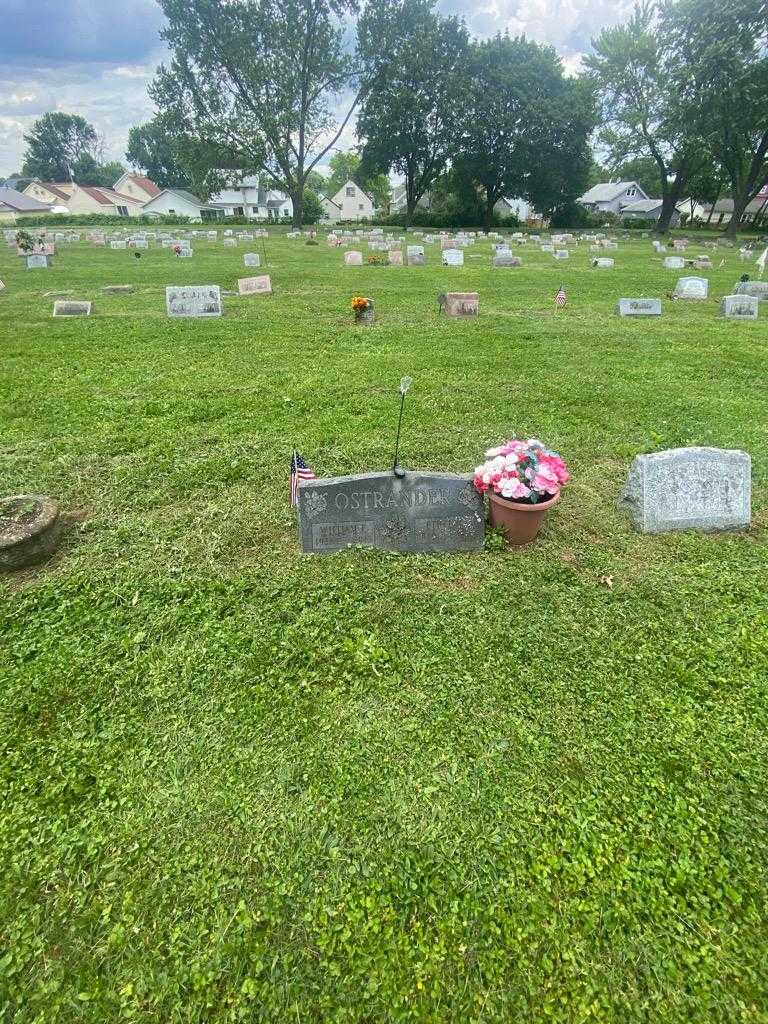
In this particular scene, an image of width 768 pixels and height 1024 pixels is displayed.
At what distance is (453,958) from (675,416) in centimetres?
625

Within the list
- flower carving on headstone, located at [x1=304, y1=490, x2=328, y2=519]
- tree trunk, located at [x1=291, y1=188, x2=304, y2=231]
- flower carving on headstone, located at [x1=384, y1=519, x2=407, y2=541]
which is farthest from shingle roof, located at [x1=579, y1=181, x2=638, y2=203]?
flower carving on headstone, located at [x1=304, y1=490, x2=328, y2=519]

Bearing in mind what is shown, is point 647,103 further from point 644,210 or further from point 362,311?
point 362,311

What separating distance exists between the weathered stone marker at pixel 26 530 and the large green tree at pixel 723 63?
4492 cm

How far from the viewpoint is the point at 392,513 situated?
13.1 ft

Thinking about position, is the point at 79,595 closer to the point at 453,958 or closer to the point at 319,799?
the point at 319,799

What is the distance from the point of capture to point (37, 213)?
69.8 metres

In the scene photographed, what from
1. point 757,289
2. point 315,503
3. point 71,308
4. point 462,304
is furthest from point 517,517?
point 757,289

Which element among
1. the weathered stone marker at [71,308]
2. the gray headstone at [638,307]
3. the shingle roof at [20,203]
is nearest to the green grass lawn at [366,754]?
the weathered stone marker at [71,308]

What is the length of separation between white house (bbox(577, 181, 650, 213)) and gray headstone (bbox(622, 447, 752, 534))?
79790 mm

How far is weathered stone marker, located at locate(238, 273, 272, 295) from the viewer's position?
1359 cm

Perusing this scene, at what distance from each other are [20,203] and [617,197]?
78390 mm

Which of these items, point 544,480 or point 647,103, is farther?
point 647,103

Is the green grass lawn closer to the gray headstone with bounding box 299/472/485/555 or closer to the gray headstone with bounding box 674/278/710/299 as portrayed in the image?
the gray headstone with bounding box 299/472/485/555

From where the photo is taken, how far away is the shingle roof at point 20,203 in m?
67.1
